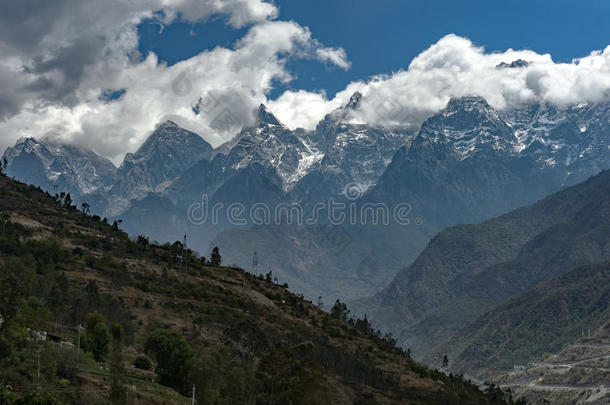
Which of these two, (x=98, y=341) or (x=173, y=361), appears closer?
(x=173, y=361)

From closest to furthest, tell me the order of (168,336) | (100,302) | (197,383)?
1. (197,383)
2. (168,336)
3. (100,302)

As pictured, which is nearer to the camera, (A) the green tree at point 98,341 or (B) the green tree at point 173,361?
(B) the green tree at point 173,361

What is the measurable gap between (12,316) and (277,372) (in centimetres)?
4421

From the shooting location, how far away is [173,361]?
145250 millimetres

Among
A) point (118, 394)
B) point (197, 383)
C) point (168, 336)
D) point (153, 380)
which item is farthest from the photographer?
point (168, 336)

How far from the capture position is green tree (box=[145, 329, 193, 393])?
14225 centimetres

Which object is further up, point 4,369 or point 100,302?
point 100,302

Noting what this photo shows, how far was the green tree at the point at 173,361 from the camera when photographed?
467 ft

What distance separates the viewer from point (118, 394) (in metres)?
103

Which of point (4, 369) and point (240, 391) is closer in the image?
point (4, 369)

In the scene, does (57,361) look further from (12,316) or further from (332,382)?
(332,382)

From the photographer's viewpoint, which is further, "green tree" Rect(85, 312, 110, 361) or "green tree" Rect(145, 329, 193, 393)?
"green tree" Rect(85, 312, 110, 361)

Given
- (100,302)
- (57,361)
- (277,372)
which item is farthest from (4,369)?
(100,302)

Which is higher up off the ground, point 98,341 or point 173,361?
point 98,341
